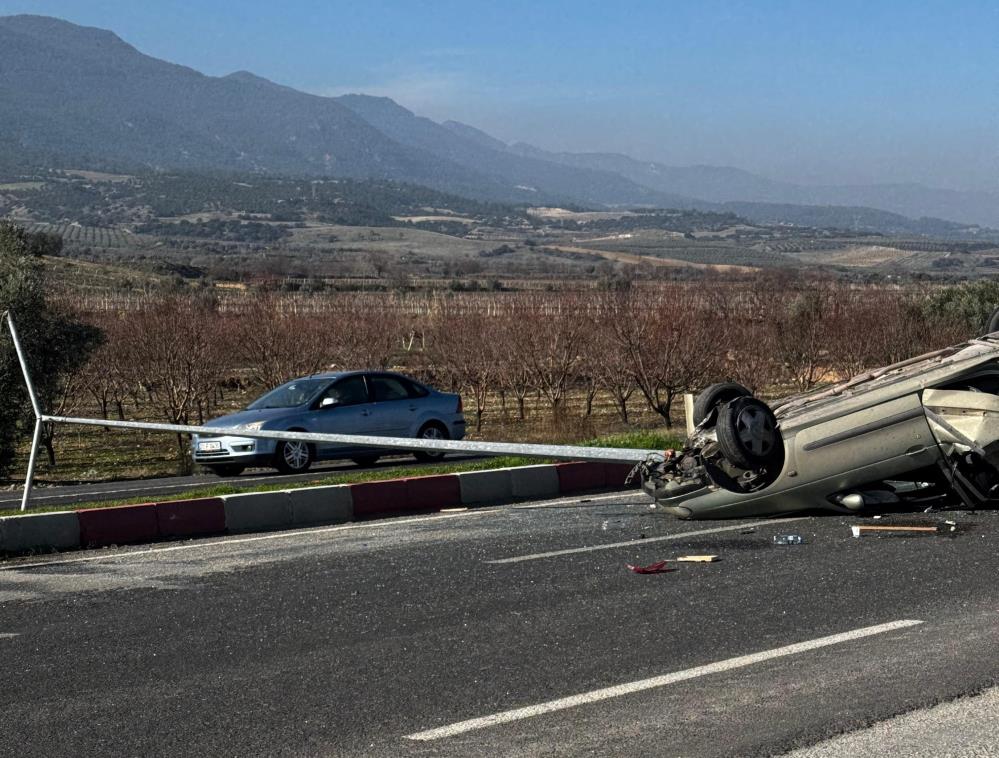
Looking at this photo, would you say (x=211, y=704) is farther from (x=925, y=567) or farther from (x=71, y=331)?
(x=71, y=331)

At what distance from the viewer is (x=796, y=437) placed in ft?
33.8

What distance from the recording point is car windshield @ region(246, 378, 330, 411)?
20.4 metres

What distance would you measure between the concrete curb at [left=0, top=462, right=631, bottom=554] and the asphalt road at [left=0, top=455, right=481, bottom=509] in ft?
12.1

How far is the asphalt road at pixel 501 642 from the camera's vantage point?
5.65 m

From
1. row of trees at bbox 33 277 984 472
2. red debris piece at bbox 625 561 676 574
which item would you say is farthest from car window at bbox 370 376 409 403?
row of trees at bbox 33 277 984 472

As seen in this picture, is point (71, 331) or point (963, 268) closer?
point (71, 331)

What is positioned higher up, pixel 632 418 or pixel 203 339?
pixel 203 339

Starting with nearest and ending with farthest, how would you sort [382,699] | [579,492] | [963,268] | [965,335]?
[382,699]
[579,492]
[965,335]
[963,268]

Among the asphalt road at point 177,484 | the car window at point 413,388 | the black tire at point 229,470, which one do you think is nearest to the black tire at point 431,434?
the asphalt road at point 177,484

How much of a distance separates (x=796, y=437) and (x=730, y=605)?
108 inches

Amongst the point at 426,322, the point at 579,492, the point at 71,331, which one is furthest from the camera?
the point at 426,322

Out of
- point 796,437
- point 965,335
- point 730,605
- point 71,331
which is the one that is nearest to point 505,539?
point 796,437

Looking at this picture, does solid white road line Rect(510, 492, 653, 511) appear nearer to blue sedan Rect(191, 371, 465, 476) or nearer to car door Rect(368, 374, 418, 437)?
blue sedan Rect(191, 371, 465, 476)

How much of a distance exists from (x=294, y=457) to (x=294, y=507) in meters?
7.75
